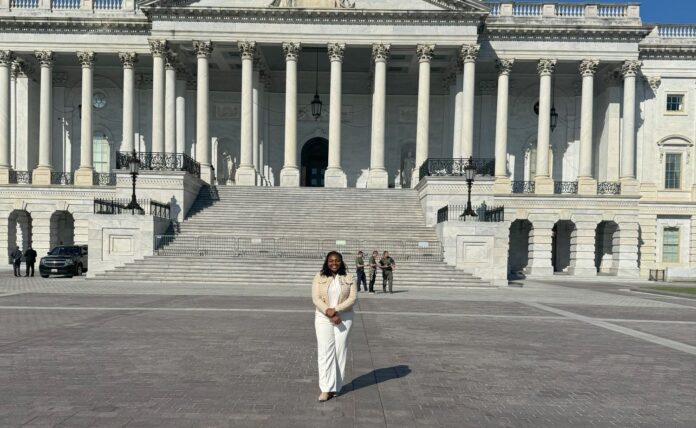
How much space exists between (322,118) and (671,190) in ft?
93.4

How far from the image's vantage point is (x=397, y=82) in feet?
145

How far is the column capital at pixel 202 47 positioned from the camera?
117ft

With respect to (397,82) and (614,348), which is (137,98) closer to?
(397,82)

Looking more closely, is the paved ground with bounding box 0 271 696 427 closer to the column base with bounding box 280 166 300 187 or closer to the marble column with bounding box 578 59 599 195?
the column base with bounding box 280 166 300 187

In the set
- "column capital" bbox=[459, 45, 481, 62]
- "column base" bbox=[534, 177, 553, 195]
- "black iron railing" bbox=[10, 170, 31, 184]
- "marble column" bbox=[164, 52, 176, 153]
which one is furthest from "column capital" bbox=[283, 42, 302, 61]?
"black iron railing" bbox=[10, 170, 31, 184]

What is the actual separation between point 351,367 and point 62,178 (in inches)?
1562

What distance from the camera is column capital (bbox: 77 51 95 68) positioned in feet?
126

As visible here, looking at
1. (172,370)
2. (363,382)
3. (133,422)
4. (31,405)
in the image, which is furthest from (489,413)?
(31,405)

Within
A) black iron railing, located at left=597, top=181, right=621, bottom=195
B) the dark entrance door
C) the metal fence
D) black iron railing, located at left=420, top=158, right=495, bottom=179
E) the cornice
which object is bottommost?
the metal fence

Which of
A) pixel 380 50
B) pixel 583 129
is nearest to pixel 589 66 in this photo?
pixel 583 129

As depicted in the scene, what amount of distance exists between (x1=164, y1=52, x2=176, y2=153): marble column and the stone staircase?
5434 mm

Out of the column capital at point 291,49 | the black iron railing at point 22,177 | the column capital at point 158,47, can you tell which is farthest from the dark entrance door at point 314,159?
the black iron railing at point 22,177

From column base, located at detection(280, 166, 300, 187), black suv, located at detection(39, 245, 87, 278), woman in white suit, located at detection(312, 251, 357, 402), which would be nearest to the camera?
woman in white suit, located at detection(312, 251, 357, 402)

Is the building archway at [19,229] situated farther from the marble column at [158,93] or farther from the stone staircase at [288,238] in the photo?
the stone staircase at [288,238]
